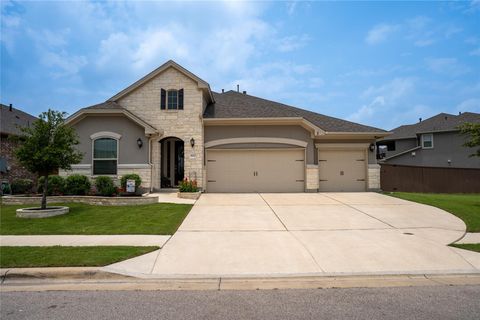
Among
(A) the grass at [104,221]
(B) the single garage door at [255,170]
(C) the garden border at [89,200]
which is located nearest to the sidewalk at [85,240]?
(A) the grass at [104,221]

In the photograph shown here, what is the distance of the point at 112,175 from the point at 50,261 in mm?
10564

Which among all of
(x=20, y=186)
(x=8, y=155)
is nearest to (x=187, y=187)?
(x=20, y=186)

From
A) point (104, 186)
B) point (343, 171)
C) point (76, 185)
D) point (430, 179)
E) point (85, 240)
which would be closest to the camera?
point (85, 240)

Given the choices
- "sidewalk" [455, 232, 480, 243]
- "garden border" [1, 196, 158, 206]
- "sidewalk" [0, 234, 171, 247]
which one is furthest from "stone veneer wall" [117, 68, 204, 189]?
"sidewalk" [455, 232, 480, 243]

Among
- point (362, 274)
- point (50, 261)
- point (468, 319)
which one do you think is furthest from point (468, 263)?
point (50, 261)

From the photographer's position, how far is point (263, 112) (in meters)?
18.0

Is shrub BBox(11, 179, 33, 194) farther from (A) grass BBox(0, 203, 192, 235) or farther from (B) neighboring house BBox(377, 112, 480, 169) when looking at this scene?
(B) neighboring house BBox(377, 112, 480, 169)

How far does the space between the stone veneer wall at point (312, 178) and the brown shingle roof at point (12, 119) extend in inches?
664

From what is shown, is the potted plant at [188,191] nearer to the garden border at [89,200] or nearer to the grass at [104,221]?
the garden border at [89,200]

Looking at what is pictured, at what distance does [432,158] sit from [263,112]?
20.2m

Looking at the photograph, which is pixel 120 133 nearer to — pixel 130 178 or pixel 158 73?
pixel 130 178

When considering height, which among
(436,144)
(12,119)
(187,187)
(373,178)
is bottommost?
(187,187)

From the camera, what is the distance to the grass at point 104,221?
862cm

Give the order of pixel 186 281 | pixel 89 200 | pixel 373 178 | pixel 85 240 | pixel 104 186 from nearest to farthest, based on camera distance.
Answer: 1. pixel 186 281
2. pixel 85 240
3. pixel 89 200
4. pixel 104 186
5. pixel 373 178
